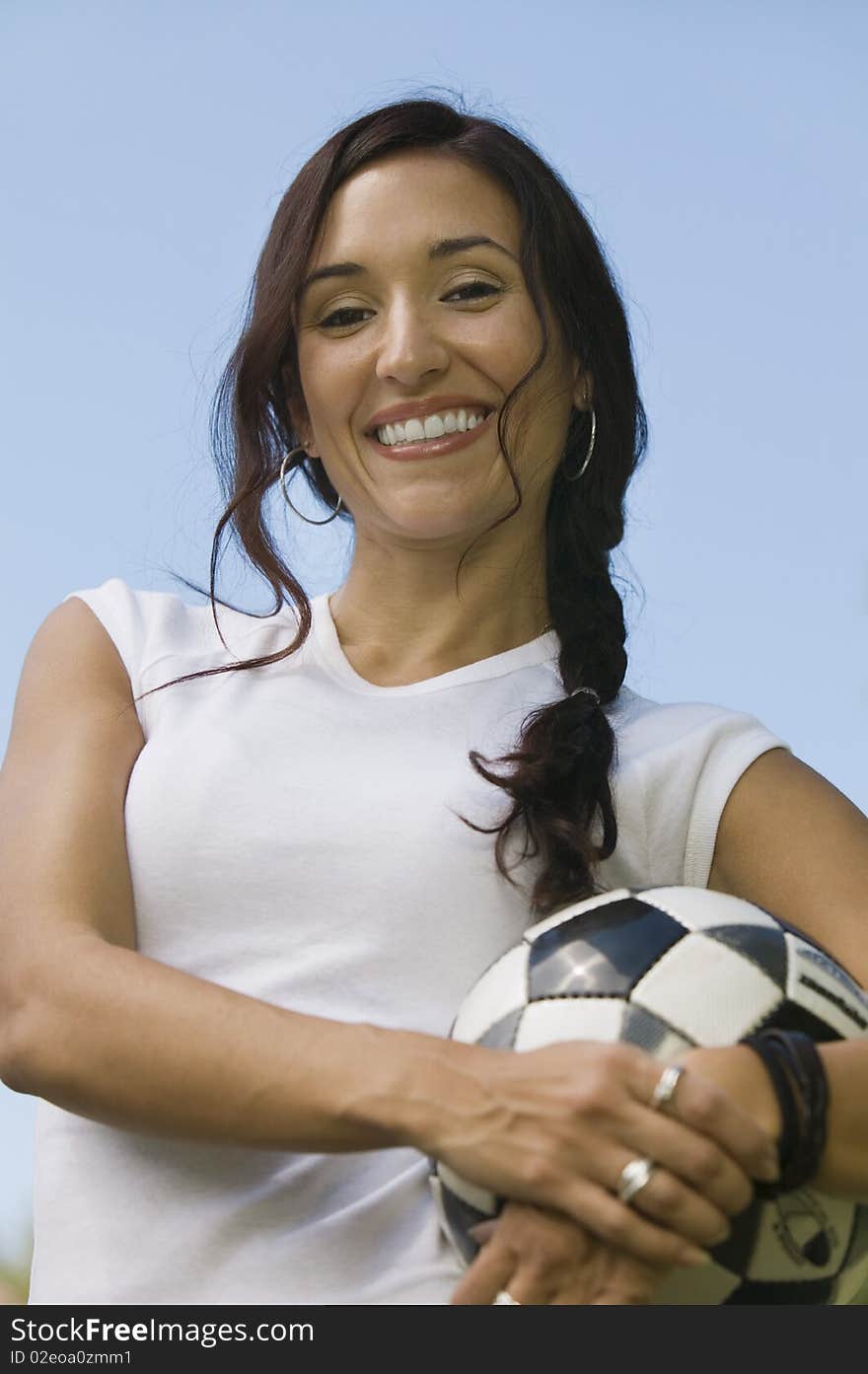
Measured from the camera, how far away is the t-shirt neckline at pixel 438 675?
3.10 meters

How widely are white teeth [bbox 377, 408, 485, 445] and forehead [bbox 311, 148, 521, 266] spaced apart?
0.32 m

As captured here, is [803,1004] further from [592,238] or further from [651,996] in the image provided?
[592,238]

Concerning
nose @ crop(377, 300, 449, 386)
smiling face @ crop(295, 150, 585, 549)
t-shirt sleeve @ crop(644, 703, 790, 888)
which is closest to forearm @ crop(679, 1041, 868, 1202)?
t-shirt sleeve @ crop(644, 703, 790, 888)

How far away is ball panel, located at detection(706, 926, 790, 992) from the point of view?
7.16 feet

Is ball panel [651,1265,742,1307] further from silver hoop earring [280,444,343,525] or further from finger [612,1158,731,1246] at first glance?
silver hoop earring [280,444,343,525]

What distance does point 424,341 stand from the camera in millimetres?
3084

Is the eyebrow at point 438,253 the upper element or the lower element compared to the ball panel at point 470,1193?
upper

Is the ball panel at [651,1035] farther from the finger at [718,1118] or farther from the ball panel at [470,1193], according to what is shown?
the ball panel at [470,1193]

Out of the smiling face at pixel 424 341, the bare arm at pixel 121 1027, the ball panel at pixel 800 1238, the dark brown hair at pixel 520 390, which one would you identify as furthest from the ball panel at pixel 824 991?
the smiling face at pixel 424 341

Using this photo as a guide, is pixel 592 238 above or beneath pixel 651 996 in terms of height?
above

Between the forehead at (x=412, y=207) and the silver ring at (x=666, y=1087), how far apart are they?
5.74 feet

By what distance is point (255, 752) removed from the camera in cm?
293

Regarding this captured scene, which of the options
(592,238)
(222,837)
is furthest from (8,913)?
(592,238)
